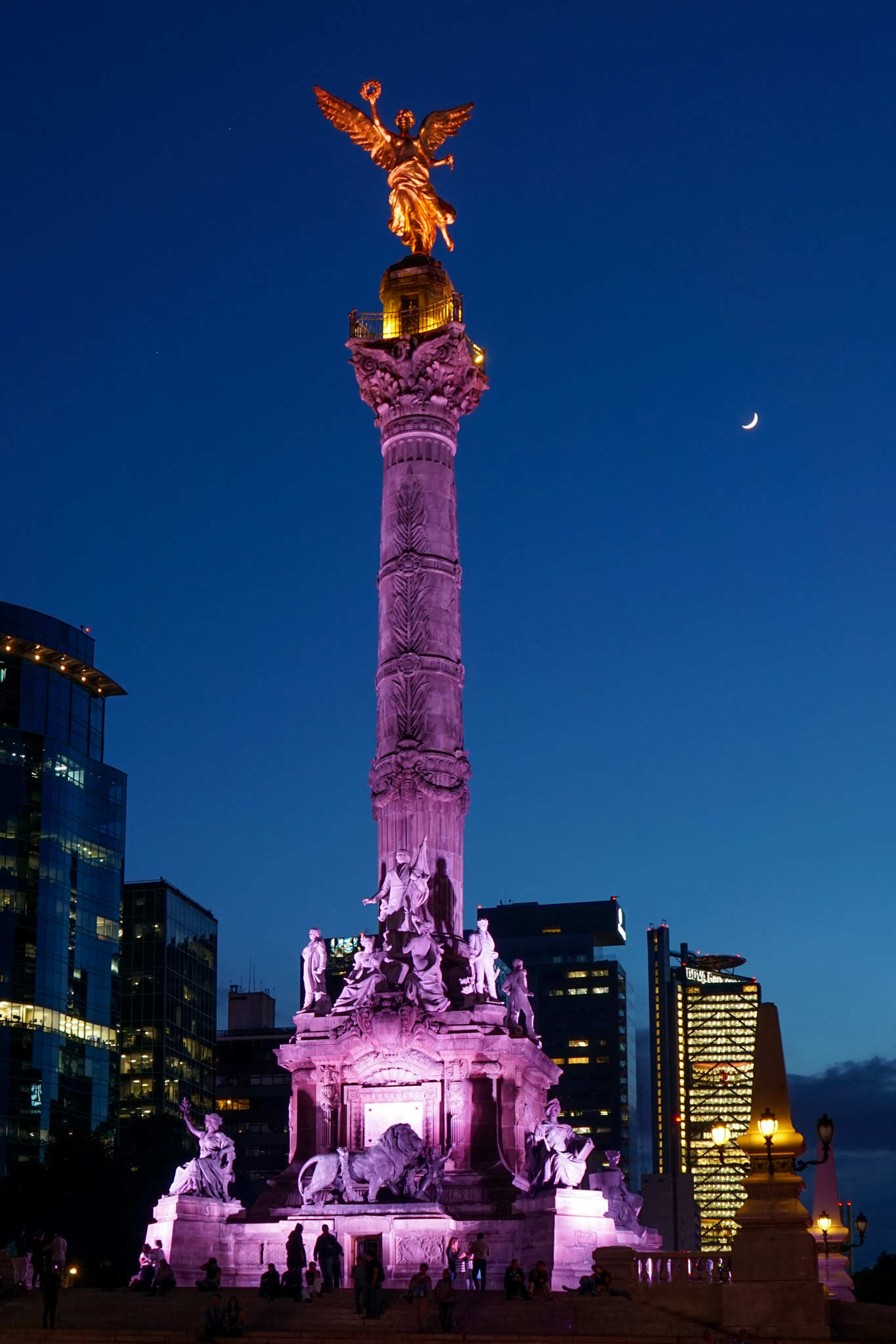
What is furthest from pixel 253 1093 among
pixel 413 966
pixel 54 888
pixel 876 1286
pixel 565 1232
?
pixel 565 1232

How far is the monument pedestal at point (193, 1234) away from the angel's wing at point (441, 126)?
1342 inches

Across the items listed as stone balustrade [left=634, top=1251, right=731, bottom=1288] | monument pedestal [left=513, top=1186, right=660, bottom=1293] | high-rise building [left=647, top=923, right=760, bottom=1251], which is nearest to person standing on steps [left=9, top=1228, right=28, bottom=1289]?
monument pedestal [left=513, top=1186, right=660, bottom=1293]

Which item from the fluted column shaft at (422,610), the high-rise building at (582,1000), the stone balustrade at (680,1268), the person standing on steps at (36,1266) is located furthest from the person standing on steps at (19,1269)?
the high-rise building at (582,1000)

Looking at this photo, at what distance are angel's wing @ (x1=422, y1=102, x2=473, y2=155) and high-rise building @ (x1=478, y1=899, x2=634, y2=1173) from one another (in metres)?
120

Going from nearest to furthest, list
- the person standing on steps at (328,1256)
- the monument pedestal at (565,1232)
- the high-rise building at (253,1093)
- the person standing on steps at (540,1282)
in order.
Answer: the person standing on steps at (540,1282), the person standing on steps at (328,1256), the monument pedestal at (565,1232), the high-rise building at (253,1093)

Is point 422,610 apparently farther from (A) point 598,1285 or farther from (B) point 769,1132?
(B) point 769,1132

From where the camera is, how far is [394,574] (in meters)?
48.2

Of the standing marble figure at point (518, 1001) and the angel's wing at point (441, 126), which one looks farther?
the angel's wing at point (441, 126)

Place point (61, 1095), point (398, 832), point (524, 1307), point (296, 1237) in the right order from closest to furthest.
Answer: point (524, 1307), point (296, 1237), point (398, 832), point (61, 1095)

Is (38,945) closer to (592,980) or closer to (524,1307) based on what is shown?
(524,1307)

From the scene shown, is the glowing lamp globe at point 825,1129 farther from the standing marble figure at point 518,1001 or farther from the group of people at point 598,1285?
the standing marble figure at point 518,1001

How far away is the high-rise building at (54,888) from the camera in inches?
3329

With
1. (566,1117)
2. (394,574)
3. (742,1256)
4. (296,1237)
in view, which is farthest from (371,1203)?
(566,1117)

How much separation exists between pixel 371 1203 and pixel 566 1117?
438 feet
